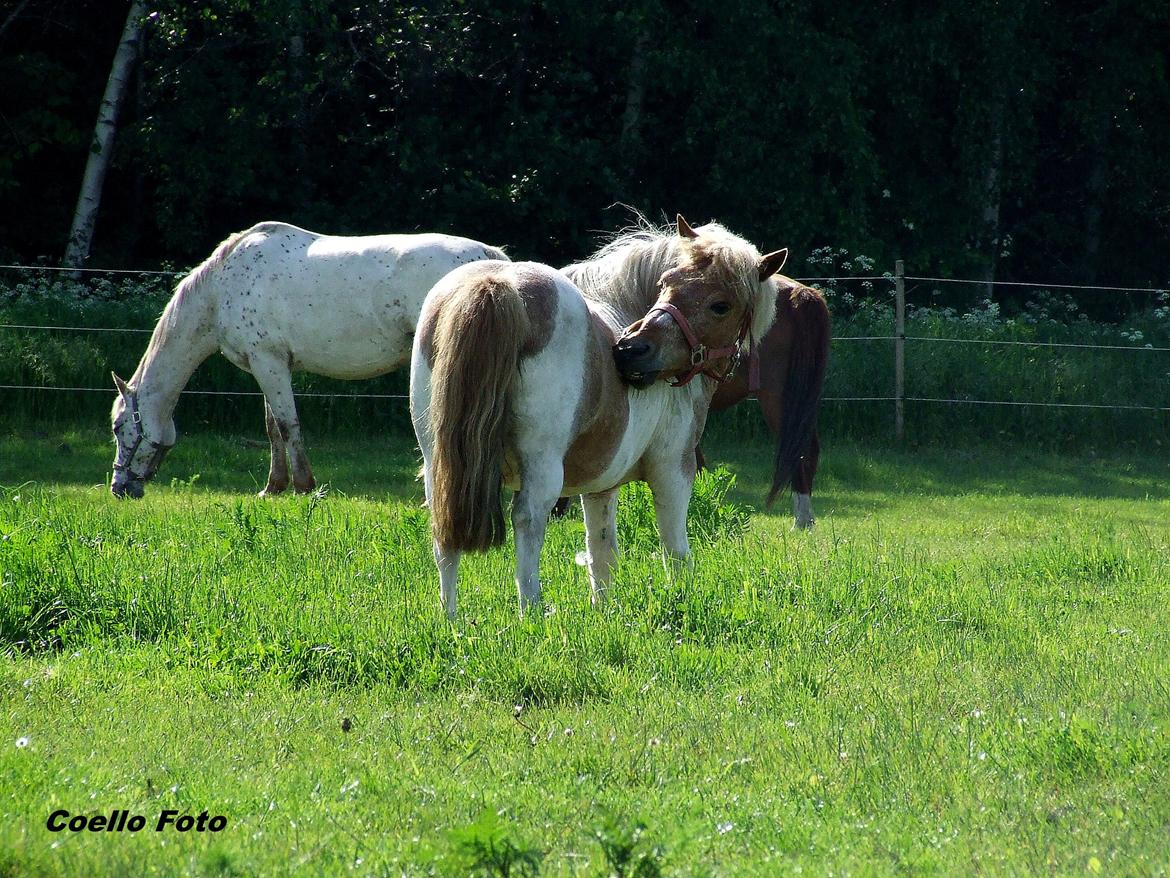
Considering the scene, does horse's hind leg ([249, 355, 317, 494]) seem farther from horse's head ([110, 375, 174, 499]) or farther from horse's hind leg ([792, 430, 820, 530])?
horse's hind leg ([792, 430, 820, 530])

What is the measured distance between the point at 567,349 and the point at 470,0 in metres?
12.4

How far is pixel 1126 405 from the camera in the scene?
13.9 metres

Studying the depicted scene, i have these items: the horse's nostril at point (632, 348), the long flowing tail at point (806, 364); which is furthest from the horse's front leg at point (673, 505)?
the long flowing tail at point (806, 364)

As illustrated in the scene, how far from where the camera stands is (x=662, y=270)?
5.52 metres

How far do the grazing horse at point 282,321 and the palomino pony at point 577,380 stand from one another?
406cm

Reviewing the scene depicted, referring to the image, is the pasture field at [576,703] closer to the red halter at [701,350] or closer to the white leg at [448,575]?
the white leg at [448,575]

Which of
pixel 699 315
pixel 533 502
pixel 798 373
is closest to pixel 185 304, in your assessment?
pixel 798 373

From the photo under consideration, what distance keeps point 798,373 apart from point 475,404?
4.71 m

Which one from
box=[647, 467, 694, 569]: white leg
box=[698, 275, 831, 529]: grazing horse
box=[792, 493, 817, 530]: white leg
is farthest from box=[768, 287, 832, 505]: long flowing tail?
box=[647, 467, 694, 569]: white leg

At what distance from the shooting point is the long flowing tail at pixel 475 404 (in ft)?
15.1

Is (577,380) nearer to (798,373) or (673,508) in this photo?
(673,508)

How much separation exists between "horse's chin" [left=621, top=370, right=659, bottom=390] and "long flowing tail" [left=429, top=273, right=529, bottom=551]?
0.52m

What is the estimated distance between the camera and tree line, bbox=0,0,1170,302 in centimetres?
1589

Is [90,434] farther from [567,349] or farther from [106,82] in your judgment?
[567,349]
